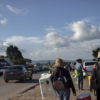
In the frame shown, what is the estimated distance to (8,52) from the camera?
343 feet

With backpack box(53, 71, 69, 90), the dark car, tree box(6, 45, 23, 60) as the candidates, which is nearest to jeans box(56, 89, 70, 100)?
backpack box(53, 71, 69, 90)

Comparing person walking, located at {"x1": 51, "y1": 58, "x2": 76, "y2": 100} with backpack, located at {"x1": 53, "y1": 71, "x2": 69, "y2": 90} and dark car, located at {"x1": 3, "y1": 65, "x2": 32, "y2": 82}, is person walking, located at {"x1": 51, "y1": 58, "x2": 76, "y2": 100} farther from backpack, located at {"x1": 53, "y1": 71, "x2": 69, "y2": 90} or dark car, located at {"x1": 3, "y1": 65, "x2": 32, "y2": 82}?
dark car, located at {"x1": 3, "y1": 65, "x2": 32, "y2": 82}

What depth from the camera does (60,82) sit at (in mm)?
4738

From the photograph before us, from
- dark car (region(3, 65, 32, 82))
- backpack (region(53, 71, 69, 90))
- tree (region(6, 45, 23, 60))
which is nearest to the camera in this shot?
backpack (region(53, 71, 69, 90))

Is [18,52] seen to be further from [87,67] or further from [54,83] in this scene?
[54,83]

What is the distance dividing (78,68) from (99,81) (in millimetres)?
5956

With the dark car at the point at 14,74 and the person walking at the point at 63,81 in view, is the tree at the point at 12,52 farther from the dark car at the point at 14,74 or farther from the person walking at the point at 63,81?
the person walking at the point at 63,81

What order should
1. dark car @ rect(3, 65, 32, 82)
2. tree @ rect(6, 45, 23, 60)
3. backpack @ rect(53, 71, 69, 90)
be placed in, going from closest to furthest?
backpack @ rect(53, 71, 69, 90)
dark car @ rect(3, 65, 32, 82)
tree @ rect(6, 45, 23, 60)

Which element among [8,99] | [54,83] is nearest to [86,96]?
[54,83]

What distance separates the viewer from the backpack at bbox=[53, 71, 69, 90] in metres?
4.73

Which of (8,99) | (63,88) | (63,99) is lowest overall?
(8,99)

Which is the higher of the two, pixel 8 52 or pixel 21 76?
pixel 8 52

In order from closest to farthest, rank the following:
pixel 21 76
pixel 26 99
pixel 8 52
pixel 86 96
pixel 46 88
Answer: pixel 86 96 → pixel 46 88 → pixel 26 99 → pixel 21 76 → pixel 8 52

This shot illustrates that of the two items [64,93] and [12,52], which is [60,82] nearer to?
[64,93]
